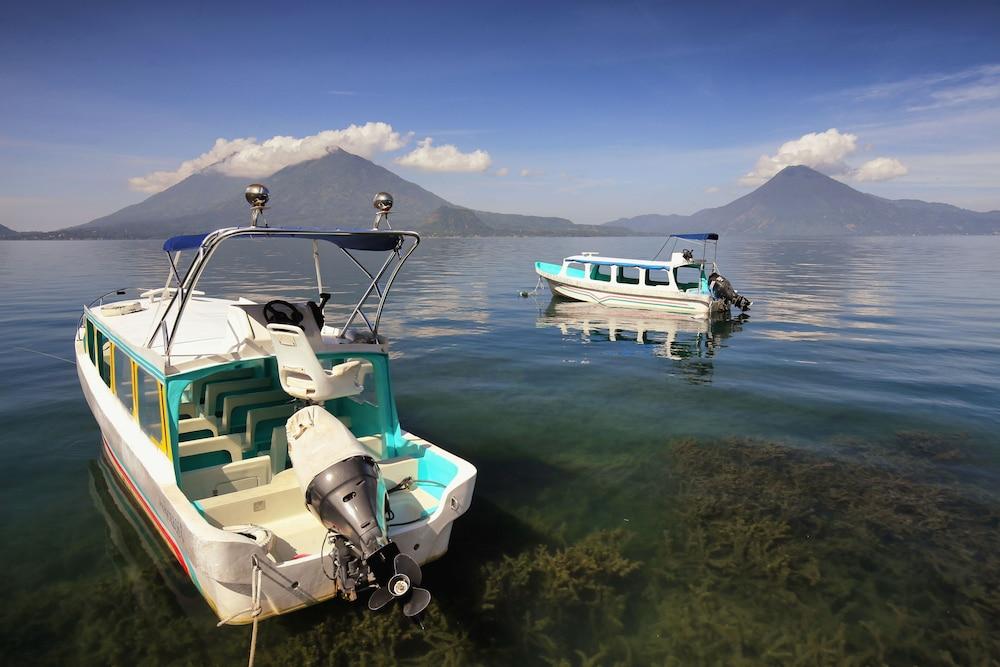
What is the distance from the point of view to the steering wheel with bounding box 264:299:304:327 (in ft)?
24.2

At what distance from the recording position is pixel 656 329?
27109 mm

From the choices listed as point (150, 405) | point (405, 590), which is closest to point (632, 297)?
point (150, 405)

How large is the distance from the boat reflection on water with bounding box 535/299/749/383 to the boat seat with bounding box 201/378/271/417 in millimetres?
13438

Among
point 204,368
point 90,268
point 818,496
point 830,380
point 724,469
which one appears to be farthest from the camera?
point 90,268

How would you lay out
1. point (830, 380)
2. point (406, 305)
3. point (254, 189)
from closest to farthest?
point (254, 189) < point (830, 380) < point (406, 305)

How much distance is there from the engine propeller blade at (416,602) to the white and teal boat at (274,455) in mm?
17

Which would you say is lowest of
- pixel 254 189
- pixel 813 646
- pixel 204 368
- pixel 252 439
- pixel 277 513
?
pixel 813 646

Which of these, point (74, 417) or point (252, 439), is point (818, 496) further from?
point (74, 417)

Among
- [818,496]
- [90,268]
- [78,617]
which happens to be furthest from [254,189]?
[90,268]

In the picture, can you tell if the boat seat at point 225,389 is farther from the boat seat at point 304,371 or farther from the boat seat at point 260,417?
the boat seat at point 304,371

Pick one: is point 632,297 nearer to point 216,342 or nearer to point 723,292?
Result: point 723,292

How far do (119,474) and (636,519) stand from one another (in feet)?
31.8

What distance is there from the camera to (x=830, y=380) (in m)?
17.4

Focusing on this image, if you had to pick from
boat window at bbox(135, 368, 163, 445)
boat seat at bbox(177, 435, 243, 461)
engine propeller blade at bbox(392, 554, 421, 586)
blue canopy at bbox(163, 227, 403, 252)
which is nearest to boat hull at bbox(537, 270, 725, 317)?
blue canopy at bbox(163, 227, 403, 252)
